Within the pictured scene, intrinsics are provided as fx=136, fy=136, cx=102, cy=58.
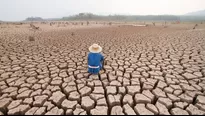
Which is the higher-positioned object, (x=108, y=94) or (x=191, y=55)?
(x=191, y=55)

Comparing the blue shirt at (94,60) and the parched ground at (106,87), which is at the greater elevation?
the blue shirt at (94,60)

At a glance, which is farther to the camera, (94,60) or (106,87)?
(94,60)

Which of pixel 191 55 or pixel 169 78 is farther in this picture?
pixel 191 55

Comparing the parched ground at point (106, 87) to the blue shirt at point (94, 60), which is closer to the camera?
the parched ground at point (106, 87)

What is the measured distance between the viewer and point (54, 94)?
7.76ft

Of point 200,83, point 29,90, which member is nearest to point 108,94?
point 29,90

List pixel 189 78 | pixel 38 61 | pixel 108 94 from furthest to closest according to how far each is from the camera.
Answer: pixel 38 61 → pixel 189 78 → pixel 108 94

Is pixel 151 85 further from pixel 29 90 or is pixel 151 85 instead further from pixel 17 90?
pixel 17 90

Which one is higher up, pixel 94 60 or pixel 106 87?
pixel 94 60

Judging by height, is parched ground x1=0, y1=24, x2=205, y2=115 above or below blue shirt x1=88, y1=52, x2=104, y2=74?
below

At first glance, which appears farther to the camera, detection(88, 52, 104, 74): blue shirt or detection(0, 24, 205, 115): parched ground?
detection(88, 52, 104, 74): blue shirt

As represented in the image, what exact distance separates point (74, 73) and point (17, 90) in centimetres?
117

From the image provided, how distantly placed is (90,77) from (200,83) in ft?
7.27

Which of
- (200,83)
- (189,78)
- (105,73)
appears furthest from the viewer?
(105,73)
